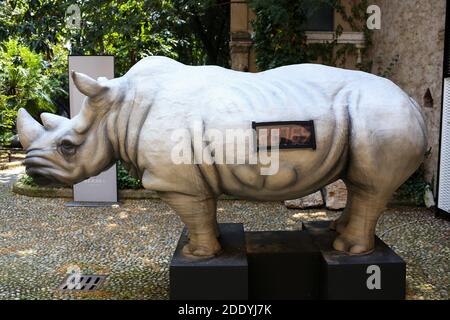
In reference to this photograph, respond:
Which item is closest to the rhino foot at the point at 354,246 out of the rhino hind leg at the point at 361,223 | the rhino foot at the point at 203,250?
the rhino hind leg at the point at 361,223

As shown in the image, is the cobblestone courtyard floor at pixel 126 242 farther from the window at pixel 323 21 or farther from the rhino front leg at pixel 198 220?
the window at pixel 323 21

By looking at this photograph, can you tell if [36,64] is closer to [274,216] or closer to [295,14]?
[295,14]

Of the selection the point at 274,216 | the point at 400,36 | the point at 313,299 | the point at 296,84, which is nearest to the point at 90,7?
the point at 274,216

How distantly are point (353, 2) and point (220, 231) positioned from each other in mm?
7943

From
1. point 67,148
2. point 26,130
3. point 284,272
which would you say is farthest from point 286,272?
point 26,130

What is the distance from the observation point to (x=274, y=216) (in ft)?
23.4

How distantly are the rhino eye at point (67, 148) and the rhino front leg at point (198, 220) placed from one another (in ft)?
2.40

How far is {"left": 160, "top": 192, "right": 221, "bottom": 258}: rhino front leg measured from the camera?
3363mm

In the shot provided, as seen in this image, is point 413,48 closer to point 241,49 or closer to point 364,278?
point 241,49

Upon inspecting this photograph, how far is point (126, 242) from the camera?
5.84m

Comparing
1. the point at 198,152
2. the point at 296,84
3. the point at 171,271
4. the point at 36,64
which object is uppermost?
the point at 36,64

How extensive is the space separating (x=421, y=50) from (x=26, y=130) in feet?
22.9

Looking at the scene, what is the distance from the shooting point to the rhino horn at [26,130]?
3.37 metres

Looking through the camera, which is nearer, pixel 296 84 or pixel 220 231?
pixel 296 84
